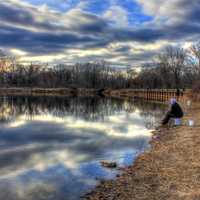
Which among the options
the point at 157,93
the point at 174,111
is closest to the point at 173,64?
the point at 157,93

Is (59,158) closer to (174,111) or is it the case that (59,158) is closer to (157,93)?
(174,111)

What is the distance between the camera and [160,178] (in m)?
9.08

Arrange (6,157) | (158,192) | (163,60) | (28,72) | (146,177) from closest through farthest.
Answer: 1. (158,192)
2. (146,177)
3. (6,157)
4. (163,60)
5. (28,72)

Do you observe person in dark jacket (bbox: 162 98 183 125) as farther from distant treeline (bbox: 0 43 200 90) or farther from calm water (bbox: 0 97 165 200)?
distant treeline (bbox: 0 43 200 90)

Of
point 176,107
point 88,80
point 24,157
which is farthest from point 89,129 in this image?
point 88,80

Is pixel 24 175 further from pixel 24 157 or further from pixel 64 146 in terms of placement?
pixel 64 146

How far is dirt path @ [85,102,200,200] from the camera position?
308 inches

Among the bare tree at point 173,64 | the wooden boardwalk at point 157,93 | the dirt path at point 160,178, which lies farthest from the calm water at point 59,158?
the bare tree at point 173,64

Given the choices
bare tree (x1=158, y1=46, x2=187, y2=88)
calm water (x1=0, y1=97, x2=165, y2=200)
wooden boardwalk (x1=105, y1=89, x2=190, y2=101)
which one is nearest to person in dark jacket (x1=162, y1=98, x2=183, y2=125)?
calm water (x1=0, y1=97, x2=165, y2=200)

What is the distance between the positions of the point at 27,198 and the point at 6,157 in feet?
16.8

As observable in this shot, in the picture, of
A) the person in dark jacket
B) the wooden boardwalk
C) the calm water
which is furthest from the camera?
the wooden boardwalk

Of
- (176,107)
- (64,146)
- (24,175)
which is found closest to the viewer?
(24,175)

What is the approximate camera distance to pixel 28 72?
137 metres

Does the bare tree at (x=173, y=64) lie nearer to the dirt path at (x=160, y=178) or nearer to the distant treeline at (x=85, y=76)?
the distant treeline at (x=85, y=76)
